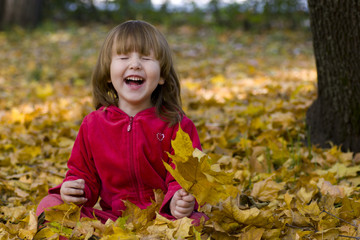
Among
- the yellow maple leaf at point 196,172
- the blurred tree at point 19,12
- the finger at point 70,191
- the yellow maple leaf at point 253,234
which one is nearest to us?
the yellow maple leaf at point 196,172

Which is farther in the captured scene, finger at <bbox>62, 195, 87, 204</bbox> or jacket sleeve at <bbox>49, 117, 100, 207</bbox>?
jacket sleeve at <bbox>49, 117, 100, 207</bbox>

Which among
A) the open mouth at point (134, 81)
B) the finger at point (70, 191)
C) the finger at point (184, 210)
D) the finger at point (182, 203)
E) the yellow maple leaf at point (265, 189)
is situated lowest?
the yellow maple leaf at point (265, 189)

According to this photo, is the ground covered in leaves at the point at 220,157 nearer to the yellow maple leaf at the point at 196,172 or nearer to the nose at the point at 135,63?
the yellow maple leaf at the point at 196,172

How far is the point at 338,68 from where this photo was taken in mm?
2723

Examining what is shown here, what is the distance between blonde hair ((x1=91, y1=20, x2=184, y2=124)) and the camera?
6.54ft

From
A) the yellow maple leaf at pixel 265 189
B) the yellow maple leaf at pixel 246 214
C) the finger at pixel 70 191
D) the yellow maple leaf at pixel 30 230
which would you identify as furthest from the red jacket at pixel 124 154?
the yellow maple leaf at pixel 265 189

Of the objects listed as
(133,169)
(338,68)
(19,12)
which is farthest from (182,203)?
(19,12)

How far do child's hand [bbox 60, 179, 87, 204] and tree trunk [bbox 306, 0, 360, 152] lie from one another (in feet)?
5.84

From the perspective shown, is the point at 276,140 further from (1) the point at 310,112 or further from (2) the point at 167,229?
(2) the point at 167,229

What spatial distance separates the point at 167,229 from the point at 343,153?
153cm

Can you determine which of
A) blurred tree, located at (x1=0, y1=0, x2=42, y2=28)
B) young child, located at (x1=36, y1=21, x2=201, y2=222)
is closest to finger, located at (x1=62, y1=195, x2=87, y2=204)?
young child, located at (x1=36, y1=21, x2=201, y2=222)

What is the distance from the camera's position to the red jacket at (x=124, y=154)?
201 centimetres

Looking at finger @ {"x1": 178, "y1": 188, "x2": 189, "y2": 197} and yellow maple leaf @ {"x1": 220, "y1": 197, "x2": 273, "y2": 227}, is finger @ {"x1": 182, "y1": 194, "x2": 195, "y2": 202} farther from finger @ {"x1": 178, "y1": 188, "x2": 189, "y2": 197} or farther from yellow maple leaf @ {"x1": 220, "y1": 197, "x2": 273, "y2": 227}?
yellow maple leaf @ {"x1": 220, "y1": 197, "x2": 273, "y2": 227}

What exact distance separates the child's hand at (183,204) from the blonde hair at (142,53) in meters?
0.41
